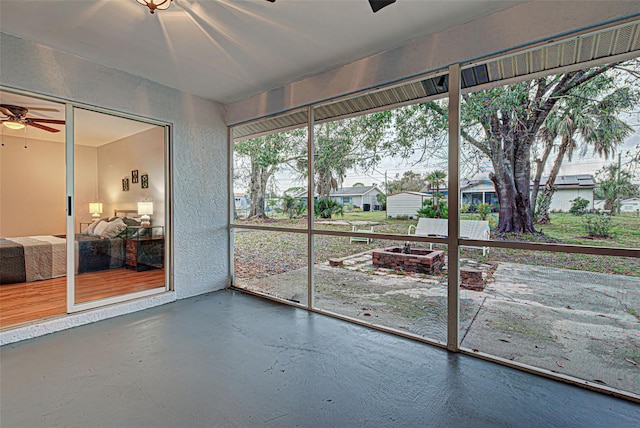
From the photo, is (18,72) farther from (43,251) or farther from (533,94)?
(533,94)

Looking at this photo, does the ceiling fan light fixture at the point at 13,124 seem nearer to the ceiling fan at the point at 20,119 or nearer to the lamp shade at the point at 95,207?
the ceiling fan at the point at 20,119

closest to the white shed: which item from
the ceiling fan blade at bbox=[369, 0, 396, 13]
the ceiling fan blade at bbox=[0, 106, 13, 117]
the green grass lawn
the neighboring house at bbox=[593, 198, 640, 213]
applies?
the green grass lawn

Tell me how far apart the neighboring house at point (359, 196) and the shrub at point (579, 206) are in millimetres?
1542

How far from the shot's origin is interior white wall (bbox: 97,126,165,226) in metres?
3.51

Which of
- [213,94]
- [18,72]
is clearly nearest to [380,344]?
[213,94]

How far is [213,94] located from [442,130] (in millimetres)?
3030

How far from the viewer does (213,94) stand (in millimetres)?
4051

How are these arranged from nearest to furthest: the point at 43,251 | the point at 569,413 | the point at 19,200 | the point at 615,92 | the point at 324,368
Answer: the point at 569,413, the point at 615,92, the point at 324,368, the point at 19,200, the point at 43,251

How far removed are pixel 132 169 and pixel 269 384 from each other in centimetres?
323

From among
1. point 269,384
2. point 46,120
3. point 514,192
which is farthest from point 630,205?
point 46,120

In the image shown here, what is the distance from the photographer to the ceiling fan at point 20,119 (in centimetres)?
300

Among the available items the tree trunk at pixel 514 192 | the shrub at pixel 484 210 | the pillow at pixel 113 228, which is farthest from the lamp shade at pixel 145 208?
the tree trunk at pixel 514 192

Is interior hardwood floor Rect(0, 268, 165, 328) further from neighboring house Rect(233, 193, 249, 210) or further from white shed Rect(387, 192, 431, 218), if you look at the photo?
white shed Rect(387, 192, 431, 218)

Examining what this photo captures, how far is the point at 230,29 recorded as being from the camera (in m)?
2.50
